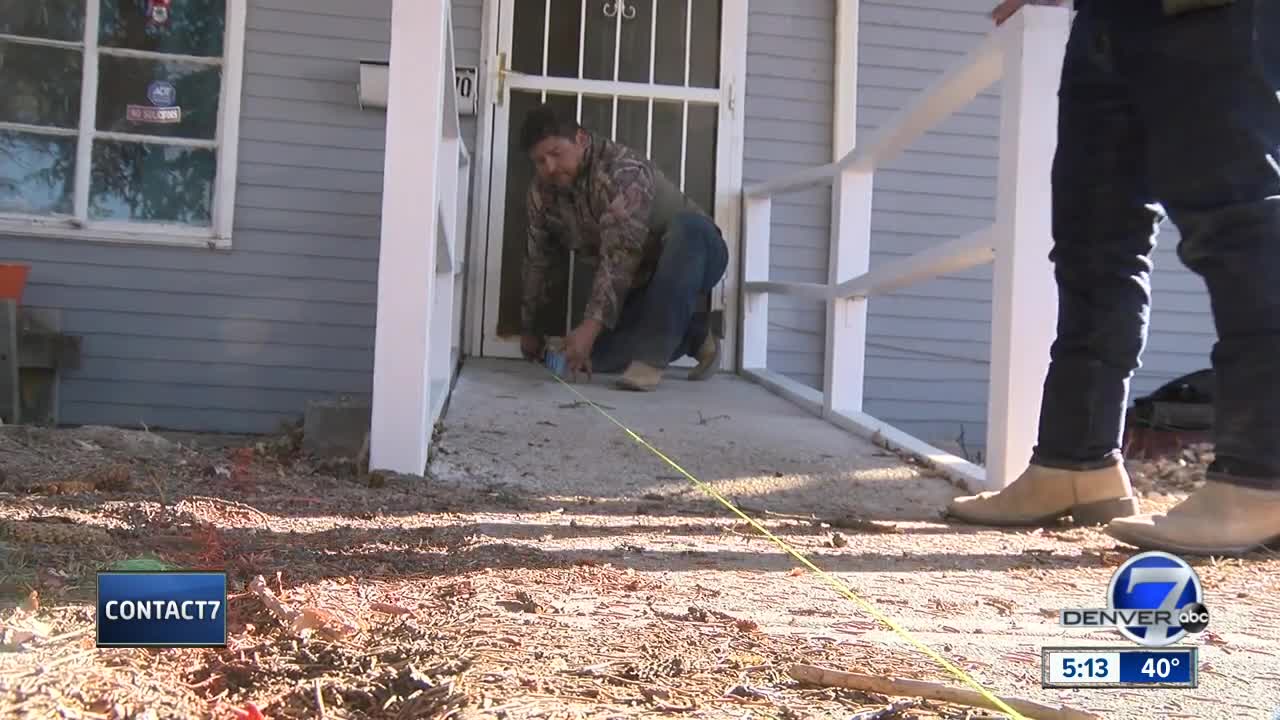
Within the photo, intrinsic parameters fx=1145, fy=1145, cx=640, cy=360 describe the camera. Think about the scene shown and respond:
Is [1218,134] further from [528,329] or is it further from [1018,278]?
[528,329]

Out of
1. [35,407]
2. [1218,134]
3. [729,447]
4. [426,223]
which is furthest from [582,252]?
[1218,134]

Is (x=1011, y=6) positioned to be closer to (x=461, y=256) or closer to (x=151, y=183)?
(x=461, y=256)

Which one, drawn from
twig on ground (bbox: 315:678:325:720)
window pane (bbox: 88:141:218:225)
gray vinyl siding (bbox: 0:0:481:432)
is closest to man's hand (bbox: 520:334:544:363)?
gray vinyl siding (bbox: 0:0:481:432)

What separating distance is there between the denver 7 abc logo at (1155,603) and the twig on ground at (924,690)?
0.48 feet

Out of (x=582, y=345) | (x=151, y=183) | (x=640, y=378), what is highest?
(x=151, y=183)

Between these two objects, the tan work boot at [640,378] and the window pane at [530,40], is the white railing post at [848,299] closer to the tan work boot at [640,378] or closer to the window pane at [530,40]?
the tan work boot at [640,378]

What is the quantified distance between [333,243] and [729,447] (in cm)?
242

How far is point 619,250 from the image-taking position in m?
4.28

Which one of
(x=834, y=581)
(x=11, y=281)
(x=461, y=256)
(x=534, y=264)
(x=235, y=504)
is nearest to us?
(x=834, y=581)

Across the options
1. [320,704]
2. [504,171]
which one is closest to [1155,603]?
[320,704]

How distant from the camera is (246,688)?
110cm

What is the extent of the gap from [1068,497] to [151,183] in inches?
160

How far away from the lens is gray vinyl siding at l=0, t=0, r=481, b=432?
488 centimetres

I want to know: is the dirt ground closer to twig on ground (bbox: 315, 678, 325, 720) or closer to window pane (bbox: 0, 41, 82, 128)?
twig on ground (bbox: 315, 678, 325, 720)
